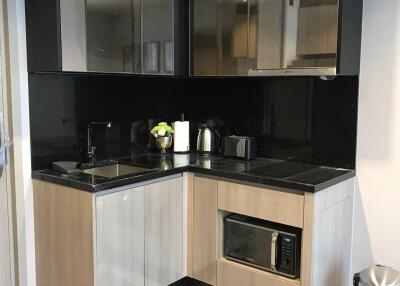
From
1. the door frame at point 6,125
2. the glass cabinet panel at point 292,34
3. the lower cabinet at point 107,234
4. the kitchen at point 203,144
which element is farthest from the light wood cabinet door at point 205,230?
the door frame at point 6,125

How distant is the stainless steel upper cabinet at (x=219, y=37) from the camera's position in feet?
8.44

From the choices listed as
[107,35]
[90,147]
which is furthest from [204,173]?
[107,35]

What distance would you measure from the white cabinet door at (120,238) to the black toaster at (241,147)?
0.76 meters

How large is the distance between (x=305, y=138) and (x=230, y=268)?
2.96 feet

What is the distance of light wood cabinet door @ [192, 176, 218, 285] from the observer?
257 cm

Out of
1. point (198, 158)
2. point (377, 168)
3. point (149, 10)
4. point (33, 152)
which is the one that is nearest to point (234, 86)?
point (198, 158)

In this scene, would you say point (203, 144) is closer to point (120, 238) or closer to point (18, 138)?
point (120, 238)

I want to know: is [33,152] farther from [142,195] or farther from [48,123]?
[142,195]

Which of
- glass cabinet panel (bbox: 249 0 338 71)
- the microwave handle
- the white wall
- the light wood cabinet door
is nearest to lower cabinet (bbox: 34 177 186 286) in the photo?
the light wood cabinet door

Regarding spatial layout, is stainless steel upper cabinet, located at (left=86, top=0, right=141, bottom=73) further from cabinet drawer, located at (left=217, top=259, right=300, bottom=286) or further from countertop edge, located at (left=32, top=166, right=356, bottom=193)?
cabinet drawer, located at (left=217, top=259, right=300, bottom=286)

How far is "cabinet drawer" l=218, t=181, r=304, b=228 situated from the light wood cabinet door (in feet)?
0.25

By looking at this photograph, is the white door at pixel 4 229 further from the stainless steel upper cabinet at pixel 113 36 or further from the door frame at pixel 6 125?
the stainless steel upper cabinet at pixel 113 36

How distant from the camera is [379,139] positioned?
7.99 ft

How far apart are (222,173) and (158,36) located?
3.02ft
